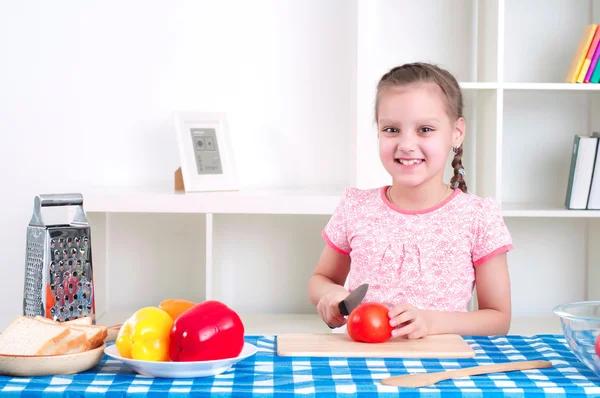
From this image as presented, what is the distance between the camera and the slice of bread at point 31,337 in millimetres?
1060

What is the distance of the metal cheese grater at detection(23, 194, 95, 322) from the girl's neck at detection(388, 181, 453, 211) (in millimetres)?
696

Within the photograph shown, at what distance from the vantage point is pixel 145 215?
2.64 metres

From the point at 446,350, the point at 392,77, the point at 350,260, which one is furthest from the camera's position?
the point at 350,260

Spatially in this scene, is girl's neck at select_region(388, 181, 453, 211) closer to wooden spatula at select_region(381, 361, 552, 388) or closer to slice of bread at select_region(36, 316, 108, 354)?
wooden spatula at select_region(381, 361, 552, 388)

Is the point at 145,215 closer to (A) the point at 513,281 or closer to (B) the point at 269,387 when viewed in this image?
(A) the point at 513,281

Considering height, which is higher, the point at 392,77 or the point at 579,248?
the point at 392,77

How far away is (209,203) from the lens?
2291 millimetres

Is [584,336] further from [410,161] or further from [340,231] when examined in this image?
[340,231]

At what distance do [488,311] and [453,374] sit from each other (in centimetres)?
55

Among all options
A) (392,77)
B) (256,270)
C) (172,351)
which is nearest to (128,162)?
(256,270)

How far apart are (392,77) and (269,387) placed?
2.87ft

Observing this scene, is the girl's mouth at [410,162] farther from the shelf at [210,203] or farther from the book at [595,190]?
the book at [595,190]

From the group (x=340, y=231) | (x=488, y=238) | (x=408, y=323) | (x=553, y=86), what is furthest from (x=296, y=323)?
(x=408, y=323)

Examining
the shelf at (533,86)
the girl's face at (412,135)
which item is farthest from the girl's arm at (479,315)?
the shelf at (533,86)
